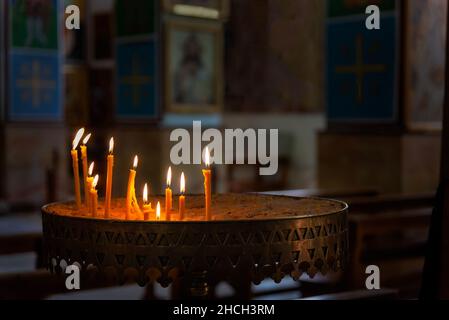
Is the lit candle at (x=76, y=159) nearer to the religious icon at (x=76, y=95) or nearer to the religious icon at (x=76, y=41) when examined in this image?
the religious icon at (x=76, y=41)

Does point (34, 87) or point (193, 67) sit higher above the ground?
point (193, 67)

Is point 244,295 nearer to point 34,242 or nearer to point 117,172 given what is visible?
point 34,242

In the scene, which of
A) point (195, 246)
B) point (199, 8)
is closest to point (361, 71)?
point (199, 8)

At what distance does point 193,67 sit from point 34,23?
7.61ft

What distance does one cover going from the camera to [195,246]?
239 cm

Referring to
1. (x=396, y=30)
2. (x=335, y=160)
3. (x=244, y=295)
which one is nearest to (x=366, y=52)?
(x=396, y=30)

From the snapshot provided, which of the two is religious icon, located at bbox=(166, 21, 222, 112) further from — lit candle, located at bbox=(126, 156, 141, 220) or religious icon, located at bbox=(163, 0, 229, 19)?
lit candle, located at bbox=(126, 156, 141, 220)

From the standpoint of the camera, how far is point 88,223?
2.48 metres

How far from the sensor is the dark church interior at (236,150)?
8.33 feet

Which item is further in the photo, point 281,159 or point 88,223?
point 281,159

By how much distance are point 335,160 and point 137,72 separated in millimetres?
3368

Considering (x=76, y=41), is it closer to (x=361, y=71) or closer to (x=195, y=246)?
(x=361, y=71)

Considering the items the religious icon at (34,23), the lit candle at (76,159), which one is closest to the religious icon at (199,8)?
the religious icon at (34,23)
